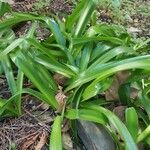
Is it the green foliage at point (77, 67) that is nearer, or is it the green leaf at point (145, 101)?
the green foliage at point (77, 67)

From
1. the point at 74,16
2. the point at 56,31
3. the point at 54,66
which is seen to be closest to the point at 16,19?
the point at 56,31

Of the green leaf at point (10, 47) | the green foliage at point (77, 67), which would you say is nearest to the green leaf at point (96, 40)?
the green foliage at point (77, 67)

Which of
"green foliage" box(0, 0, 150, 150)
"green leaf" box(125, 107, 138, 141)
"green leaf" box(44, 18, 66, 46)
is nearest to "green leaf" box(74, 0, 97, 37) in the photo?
"green foliage" box(0, 0, 150, 150)

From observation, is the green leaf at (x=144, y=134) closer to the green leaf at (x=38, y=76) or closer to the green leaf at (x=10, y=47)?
the green leaf at (x=38, y=76)

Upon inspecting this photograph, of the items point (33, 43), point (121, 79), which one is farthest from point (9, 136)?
point (121, 79)

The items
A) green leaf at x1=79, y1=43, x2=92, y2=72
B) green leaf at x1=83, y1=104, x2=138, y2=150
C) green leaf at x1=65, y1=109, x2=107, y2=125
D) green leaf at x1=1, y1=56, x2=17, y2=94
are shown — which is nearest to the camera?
green leaf at x1=83, y1=104, x2=138, y2=150

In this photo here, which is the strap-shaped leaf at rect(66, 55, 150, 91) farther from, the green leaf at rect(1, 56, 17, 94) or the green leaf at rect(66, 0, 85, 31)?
the green leaf at rect(66, 0, 85, 31)

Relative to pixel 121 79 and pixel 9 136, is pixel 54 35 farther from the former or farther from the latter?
pixel 9 136
